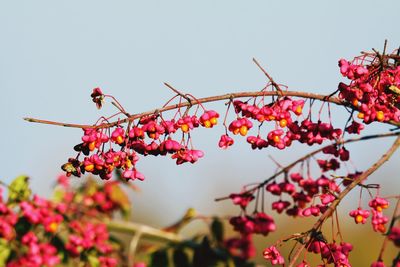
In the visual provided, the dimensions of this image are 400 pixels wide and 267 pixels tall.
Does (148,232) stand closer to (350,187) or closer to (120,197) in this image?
(120,197)

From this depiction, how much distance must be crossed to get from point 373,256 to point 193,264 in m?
9.92

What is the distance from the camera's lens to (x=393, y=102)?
3.85 m

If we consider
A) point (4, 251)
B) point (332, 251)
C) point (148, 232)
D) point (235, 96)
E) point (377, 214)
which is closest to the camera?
point (235, 96)

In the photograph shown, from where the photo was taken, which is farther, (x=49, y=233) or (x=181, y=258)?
(x=49, y=233)

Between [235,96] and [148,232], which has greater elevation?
[235,96]

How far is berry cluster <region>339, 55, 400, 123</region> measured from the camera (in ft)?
11.9

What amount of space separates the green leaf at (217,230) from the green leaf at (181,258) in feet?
0.83

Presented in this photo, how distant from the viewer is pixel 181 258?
4301mm

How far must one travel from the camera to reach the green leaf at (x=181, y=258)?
428cm

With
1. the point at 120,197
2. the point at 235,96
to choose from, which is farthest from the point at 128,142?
the point at 120,197

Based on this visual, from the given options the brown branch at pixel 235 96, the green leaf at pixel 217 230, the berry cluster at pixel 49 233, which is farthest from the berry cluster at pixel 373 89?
the berry cluster at pixel 49 233

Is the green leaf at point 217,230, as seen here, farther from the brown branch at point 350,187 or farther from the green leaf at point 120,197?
the green leaf at point 120,197

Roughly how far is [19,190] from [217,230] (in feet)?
4.43

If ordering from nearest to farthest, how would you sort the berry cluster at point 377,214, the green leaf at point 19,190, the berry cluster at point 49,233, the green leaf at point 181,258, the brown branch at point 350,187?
the brown branch at point 350,187 → the berry cluster at point 377,214 → the green leaf at point 181,258 → the berry cluster at point 49,233 → the green leaf at point 19,190
